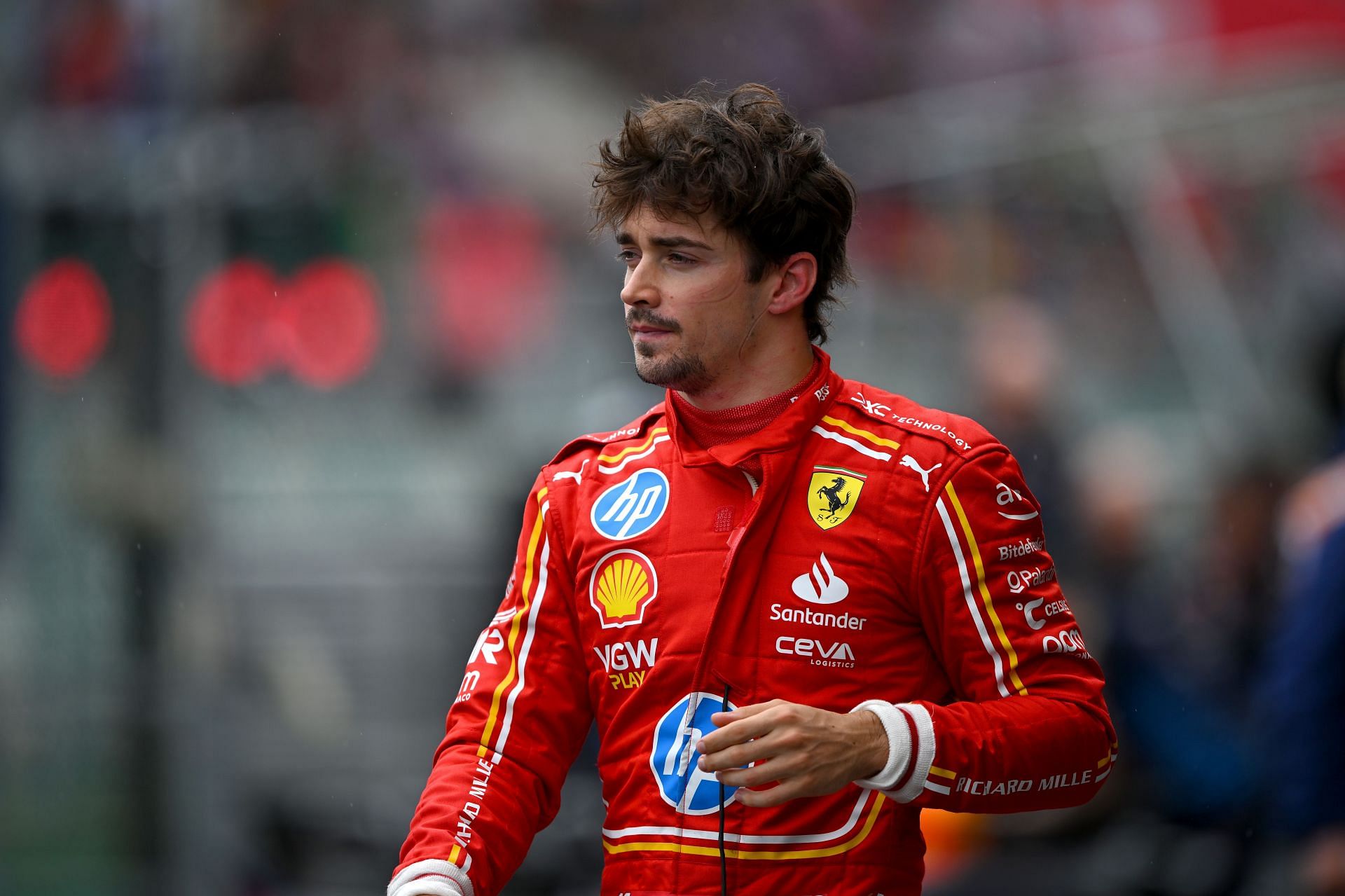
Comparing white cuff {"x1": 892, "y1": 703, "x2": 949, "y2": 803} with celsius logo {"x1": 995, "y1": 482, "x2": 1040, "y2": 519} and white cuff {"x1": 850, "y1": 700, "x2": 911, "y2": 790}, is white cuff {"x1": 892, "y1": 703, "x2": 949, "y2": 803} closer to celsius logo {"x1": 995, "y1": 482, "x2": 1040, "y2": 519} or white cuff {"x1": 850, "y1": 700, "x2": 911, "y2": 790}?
white cuff {"x1": 850, "y1": 700, "x2": 911, "y2": 790}

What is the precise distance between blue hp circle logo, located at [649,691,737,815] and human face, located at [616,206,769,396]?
0.47 metres

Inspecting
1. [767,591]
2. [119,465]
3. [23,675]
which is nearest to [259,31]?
[119,465]

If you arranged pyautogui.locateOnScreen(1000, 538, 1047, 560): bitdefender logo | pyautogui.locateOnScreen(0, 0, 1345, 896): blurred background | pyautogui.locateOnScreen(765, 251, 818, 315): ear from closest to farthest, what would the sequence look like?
pyautogui.locateOnScreen(1000, 538, 1047, 560): bitdefender logo
pyautogui.locateOnScreen(765, 251, 818, 315): ear
pyautogui.locateOnScreen(0, 0, 1345, 896): blurred background

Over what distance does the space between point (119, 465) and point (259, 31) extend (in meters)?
2.42

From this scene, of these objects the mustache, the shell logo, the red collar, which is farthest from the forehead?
the shell logo

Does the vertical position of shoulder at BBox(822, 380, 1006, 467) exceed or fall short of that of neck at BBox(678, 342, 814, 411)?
it falls short

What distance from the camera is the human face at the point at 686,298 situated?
7.66 ft

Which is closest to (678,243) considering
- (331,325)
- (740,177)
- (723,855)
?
(740,177)

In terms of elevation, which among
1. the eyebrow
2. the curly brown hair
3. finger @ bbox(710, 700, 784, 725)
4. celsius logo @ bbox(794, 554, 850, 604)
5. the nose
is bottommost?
finger @ bbox(710, 700, 784, 725)

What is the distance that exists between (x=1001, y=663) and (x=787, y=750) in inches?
14.8

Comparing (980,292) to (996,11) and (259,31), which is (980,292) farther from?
(259,31)

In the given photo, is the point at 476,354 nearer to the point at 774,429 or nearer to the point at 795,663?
the point at 774,429

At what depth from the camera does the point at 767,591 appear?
2.25 m

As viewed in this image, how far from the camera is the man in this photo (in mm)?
2152
